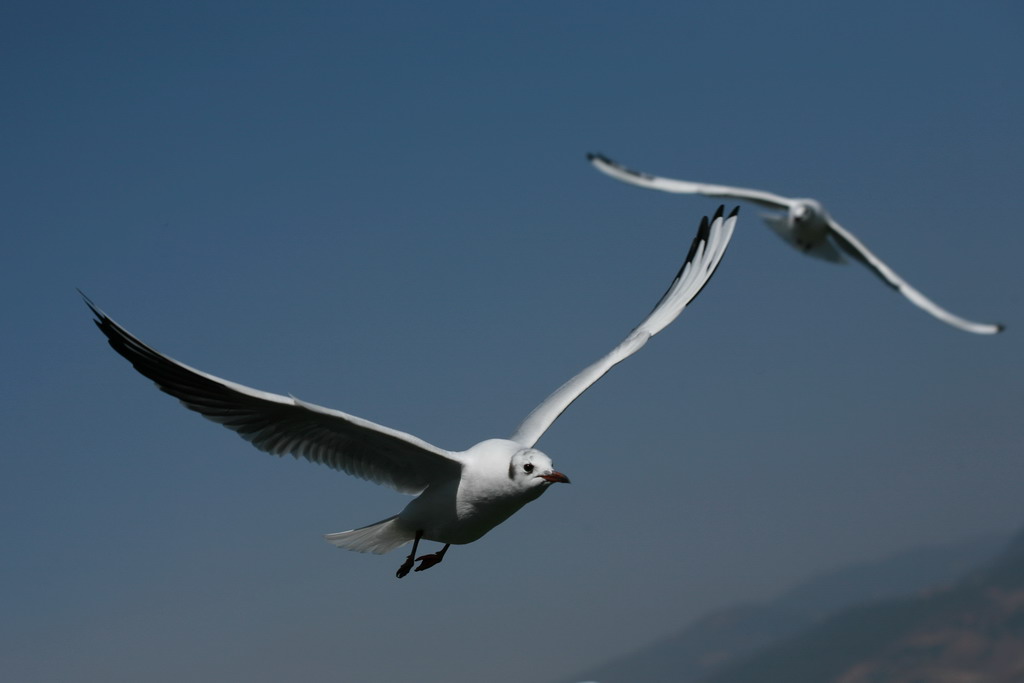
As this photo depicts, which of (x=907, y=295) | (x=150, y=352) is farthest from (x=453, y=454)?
(x=907, y=295)

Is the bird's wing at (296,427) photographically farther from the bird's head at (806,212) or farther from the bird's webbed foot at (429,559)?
the bird's head at (806,212)

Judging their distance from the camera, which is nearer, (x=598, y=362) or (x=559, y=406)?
(x=559, y=406)

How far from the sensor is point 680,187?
485 centimetres

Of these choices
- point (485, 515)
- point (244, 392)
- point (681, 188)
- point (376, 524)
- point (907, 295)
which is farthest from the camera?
point (376, 524)

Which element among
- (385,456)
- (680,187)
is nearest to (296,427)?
(385,456)

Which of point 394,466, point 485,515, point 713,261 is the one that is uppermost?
point 713,261

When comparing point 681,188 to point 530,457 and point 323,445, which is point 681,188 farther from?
point 323,445

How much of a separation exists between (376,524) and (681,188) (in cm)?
364

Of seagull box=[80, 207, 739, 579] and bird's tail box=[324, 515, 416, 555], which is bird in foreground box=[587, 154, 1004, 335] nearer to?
seagull box=[80, 207, 739, 579]

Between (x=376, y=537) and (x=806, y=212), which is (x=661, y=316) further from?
(x=806, y=212)

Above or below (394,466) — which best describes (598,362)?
above

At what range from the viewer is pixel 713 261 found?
9805mm

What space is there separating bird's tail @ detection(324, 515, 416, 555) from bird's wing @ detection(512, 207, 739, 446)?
1.06 metres

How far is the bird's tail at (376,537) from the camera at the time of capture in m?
7.43
